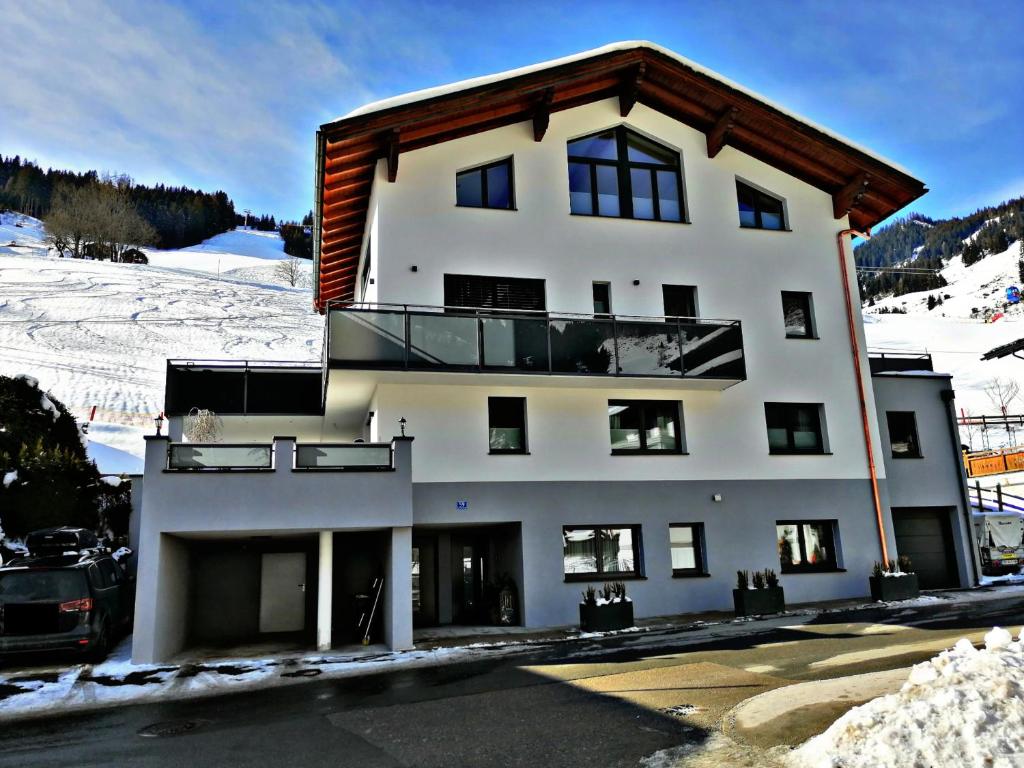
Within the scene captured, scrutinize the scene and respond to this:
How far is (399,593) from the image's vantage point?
1395 cm

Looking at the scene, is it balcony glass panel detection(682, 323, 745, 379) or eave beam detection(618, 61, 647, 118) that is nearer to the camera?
balcony glass panel detection(682, 323, 745, 379)

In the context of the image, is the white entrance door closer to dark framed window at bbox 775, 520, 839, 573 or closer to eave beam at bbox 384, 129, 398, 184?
eave beam at bbox 384, 129, 398, 184

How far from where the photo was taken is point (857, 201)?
2091cm

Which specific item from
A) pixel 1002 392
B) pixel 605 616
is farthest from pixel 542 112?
pixel 1002 392

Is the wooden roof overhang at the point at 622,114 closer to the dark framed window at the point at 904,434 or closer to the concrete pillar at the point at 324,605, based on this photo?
the dark framed window at the point at 904,434

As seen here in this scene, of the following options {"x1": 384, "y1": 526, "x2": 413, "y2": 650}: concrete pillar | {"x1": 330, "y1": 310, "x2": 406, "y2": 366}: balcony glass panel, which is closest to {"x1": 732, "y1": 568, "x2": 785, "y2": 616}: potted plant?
{"x1": 384, "y1": 526, "x2": 413, "y2": 650}: concrete pillar

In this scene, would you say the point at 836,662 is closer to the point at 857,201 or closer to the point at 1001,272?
the point at 857,201

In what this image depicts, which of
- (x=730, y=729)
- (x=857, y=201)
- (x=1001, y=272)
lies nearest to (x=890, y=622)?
(x=730, y=729)

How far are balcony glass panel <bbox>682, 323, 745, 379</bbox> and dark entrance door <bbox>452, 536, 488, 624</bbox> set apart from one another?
254 inches

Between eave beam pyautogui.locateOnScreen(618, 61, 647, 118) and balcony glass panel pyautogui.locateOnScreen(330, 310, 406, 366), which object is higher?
eave beam pyautogui.locateOnScreen(618, 61, 647, 118)

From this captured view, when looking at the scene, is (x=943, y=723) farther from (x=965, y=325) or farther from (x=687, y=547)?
(x=965, y=325)

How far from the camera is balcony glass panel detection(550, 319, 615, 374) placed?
1636 cm

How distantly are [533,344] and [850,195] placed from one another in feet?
34.2

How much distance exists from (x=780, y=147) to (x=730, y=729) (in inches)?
677
